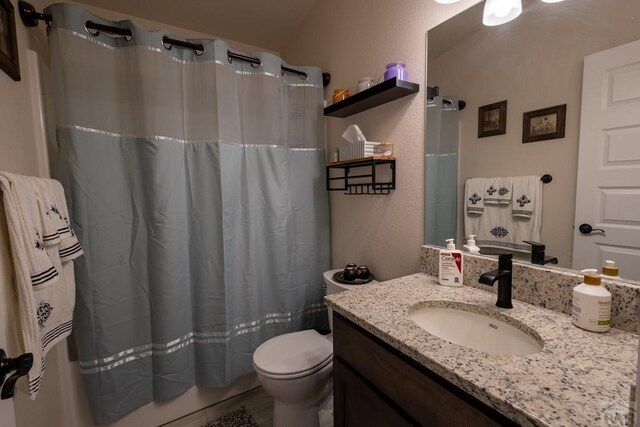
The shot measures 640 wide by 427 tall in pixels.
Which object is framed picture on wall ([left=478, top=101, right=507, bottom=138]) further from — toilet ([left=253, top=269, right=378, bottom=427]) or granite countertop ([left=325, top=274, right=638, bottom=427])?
toilet ([left=253, top=269, right=378, bottom=427])

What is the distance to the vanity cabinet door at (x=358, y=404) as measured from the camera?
771 mm

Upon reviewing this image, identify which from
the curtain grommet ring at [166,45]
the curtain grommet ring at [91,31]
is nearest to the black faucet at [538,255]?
the curtain grommet ring at [166,45]

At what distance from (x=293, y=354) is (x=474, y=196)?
108 cm

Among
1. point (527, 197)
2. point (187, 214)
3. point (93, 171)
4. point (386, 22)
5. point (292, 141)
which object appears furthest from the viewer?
point (292, 141)

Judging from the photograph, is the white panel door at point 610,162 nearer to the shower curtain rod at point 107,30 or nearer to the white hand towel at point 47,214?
the shower curtain rod at point 107,30

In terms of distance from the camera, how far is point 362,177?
5.29ft

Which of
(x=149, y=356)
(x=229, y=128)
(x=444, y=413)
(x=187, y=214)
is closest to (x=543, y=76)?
(x=444, y=413)

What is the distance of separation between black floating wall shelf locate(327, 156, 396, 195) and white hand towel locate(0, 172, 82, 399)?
1.24 metres

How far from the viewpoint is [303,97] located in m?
1.81

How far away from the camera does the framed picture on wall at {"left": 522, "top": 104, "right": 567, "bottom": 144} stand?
869 millimetres

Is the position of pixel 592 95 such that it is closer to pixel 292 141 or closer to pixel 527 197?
pixel 527 197

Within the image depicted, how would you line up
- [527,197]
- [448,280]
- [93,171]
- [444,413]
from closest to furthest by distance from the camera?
[444,413], [527,197], [448,280], [93,171]

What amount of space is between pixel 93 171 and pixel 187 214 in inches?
17.1

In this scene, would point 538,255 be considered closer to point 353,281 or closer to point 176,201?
point 353,281
